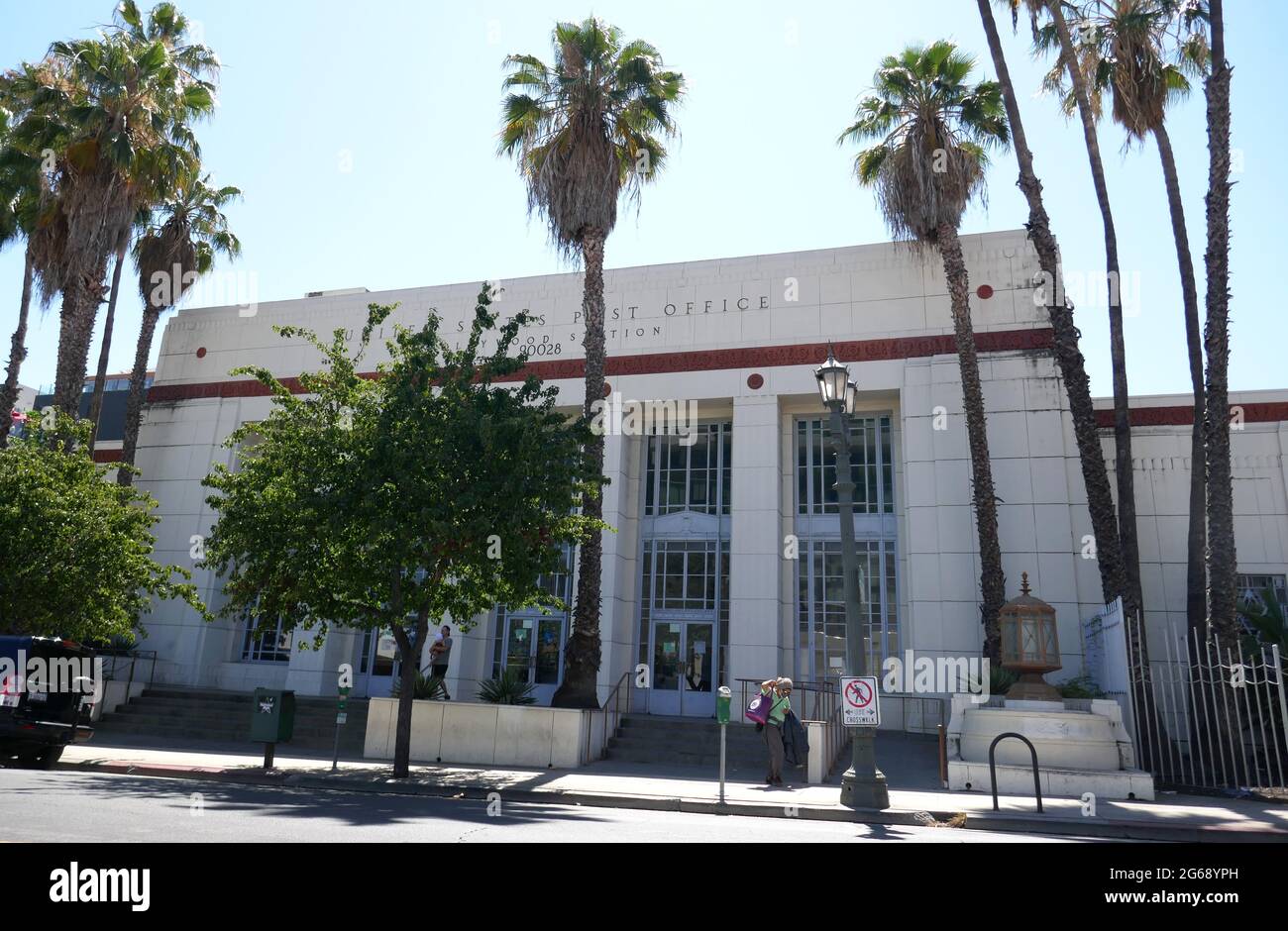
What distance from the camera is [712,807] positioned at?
428 inches

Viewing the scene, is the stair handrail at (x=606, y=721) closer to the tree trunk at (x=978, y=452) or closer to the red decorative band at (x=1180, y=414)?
the tree trunk at (x=978, y=452)

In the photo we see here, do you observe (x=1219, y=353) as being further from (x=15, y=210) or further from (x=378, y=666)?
(x=15, y=210)

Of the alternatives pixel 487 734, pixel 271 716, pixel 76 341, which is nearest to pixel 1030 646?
pixel 487 734

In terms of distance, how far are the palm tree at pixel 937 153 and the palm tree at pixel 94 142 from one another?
1618cm

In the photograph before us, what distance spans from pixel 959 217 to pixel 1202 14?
5.50 m

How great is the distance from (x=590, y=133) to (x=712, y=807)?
1312 cm

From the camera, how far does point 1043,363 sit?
1877cm

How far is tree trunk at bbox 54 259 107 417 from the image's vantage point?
66.8ft

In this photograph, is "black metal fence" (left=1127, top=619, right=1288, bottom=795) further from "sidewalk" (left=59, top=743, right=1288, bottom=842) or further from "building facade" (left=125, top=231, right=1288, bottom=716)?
"building facade" (left=125, top=231, right=1288, bottom=716)

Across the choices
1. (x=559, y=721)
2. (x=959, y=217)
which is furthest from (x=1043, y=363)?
(x=559, y=721)

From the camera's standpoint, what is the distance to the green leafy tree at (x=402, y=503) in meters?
12.6

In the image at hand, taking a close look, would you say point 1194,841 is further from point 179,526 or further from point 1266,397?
point 179,526

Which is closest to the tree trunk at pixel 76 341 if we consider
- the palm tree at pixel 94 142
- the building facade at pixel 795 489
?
the palm tree at pixel 94 142

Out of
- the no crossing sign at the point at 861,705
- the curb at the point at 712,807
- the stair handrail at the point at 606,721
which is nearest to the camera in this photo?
the curb at the point at 712,807
